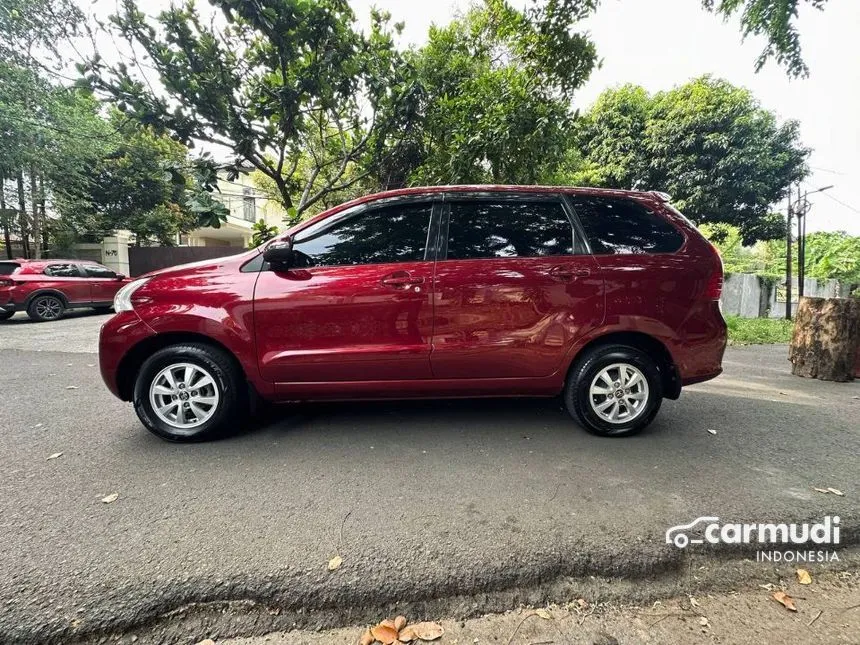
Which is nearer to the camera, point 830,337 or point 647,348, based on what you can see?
point 647,348

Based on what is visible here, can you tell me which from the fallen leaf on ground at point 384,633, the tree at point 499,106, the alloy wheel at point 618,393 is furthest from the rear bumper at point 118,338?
the tree at point 499,106

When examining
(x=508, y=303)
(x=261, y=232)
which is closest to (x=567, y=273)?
(x=508, y=303)

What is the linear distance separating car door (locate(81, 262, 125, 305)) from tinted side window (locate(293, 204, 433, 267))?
1077cm

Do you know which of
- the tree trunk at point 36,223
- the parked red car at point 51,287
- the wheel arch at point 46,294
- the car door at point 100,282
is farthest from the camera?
the tree trunk at point 36,223

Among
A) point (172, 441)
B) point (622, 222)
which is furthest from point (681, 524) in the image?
point (172, 441)

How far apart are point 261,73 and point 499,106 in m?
3.92

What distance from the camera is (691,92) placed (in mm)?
14664

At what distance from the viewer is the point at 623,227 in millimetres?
3117

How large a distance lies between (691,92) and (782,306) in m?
8.33

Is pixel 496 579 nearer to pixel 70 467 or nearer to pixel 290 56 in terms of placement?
pixel 70 467

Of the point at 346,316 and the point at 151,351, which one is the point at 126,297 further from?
the point at 346,316

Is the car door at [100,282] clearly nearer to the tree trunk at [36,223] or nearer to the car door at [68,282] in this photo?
the car door at [68,282]

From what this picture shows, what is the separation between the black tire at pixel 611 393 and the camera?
303 centimetres

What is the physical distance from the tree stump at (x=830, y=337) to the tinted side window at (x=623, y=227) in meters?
3.31
